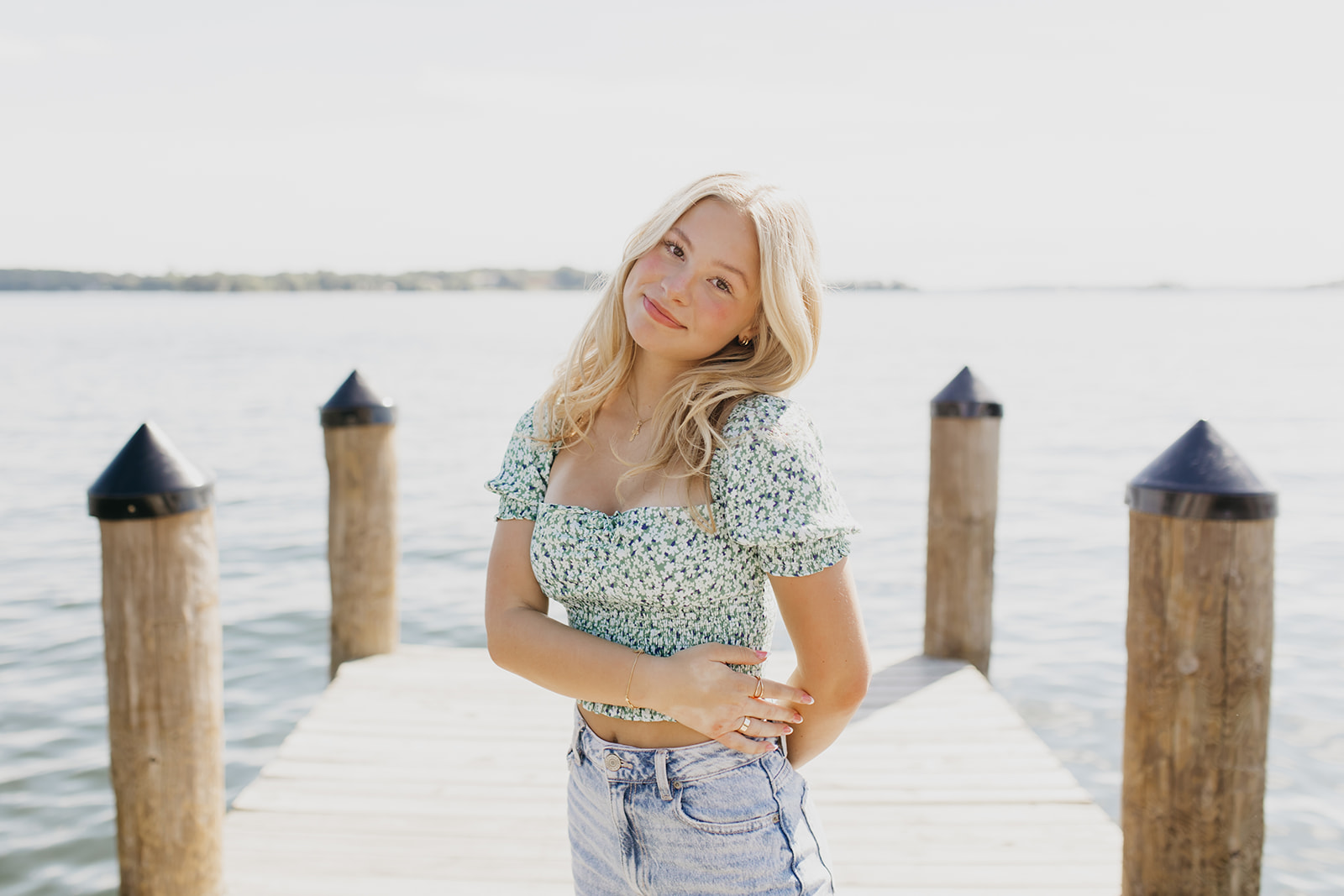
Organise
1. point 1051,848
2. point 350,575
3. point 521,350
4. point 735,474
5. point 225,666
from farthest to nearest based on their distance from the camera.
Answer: point 521,350 → point 225,666 → point 350,575 → point 1051,848 → point 735,474

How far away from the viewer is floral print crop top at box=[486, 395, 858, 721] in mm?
1723

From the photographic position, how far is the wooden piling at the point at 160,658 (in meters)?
2.73

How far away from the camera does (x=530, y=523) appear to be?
207cm

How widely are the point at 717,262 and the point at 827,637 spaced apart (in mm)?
722

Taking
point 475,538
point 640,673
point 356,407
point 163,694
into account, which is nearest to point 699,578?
point 640,673

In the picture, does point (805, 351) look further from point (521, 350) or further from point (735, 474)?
point (521, 350)

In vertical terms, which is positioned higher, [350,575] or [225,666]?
[350,575]

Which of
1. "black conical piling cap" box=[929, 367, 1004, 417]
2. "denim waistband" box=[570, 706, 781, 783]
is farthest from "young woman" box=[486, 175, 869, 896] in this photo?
"black conical piling cap" box=[929, 367, 1004, 417]

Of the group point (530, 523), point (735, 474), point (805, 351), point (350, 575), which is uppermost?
point (805, 351)

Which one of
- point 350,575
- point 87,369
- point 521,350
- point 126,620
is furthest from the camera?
point 521,350

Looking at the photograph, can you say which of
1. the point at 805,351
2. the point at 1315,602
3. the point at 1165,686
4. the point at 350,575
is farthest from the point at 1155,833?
the point at 1315,602

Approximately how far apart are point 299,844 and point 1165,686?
288 centimetres

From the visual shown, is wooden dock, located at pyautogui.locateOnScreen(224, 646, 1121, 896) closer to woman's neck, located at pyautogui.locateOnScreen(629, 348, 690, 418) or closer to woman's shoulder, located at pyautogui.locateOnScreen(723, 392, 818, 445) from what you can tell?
woman's neck, located at pyautogui.locateOnScreen(629, 348, 690, 418)

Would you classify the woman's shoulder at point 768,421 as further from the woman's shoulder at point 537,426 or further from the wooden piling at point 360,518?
the wooden piling at point 360,518
